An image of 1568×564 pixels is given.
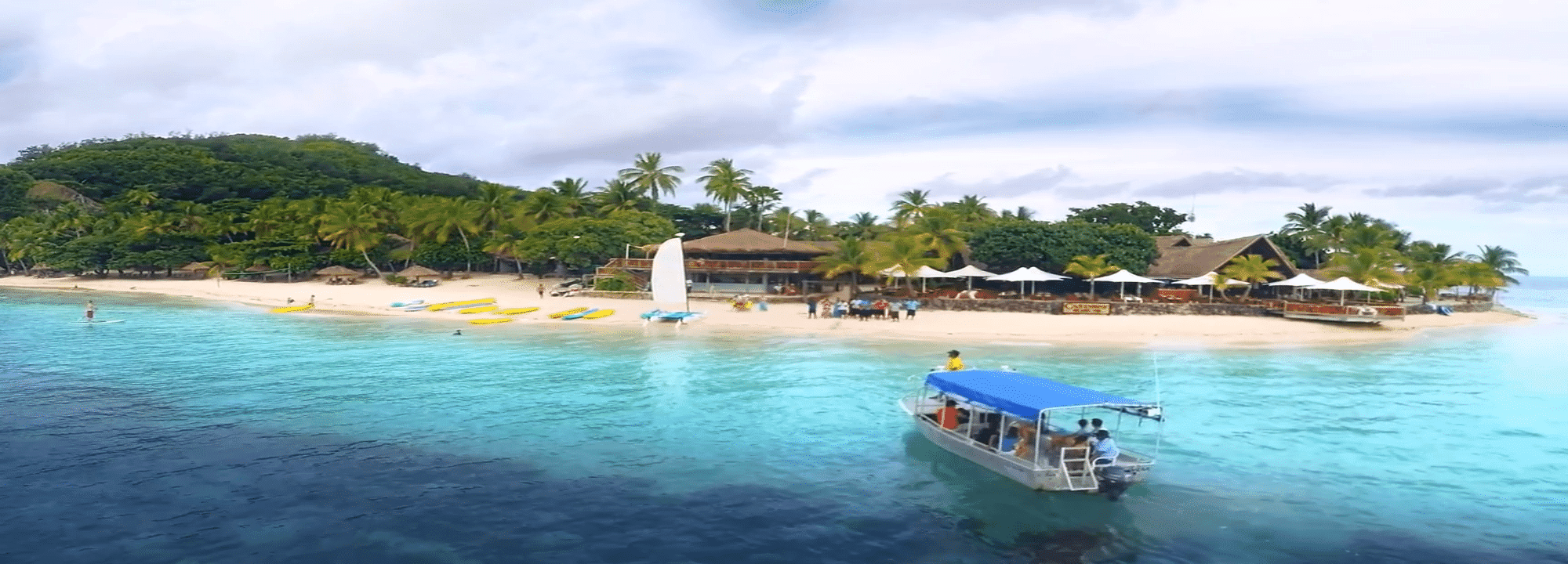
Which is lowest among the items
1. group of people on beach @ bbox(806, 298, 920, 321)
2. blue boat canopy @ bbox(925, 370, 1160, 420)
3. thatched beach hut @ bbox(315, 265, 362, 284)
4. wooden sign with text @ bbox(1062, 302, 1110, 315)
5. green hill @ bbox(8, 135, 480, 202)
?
blue boat canopy @ bbox(925, 370, 1160, 420)

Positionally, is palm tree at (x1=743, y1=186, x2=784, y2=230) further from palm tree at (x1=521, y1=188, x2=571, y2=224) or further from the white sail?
the white sail

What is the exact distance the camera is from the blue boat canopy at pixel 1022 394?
1436 cm

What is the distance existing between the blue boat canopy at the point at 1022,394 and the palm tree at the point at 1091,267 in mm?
30642

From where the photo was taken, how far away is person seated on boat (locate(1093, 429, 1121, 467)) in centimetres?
1376

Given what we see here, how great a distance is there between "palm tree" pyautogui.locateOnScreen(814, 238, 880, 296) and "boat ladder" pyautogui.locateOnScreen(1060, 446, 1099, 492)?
106 ft

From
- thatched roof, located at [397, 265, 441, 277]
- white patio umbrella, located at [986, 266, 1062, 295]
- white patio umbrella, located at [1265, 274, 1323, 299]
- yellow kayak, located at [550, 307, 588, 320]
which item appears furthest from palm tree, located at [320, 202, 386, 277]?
white patio umbrella, located at [1265, 274, 1323, 299]

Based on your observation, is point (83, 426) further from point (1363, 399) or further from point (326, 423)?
point (1363, 399)

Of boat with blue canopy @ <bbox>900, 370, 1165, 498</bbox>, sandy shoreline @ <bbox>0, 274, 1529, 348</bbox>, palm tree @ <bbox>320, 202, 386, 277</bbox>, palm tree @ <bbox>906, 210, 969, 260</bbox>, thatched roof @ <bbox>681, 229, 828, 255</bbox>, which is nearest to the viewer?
boat with blue canopy @ <bbox>900, 370, 1165, 498</bbox>

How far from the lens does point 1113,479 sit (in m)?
13.6

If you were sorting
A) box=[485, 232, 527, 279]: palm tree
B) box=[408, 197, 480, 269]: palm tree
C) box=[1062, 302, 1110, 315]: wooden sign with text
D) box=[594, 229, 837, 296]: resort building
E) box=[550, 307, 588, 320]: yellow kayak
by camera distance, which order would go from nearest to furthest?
box=[1062, 302, 1110, 315]: wooden sign with text
box=[550, 307, 588, 320]: yellow kayak
box=[594, 229, 837, 296]: resort building
box=[485, 232, 527, 279]: palm tree
box=[408, 197, 480, 269]: palm tree

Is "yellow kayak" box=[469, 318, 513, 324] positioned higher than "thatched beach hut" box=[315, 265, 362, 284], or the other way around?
"thatched beach hut" box=[315, 265, 362, 284]

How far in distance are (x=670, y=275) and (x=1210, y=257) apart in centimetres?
2996

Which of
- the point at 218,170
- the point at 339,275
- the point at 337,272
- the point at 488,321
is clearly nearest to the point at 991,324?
the point at 488,321

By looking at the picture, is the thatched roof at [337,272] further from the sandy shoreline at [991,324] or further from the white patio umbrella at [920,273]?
the white patio umbrella at [920,273]
